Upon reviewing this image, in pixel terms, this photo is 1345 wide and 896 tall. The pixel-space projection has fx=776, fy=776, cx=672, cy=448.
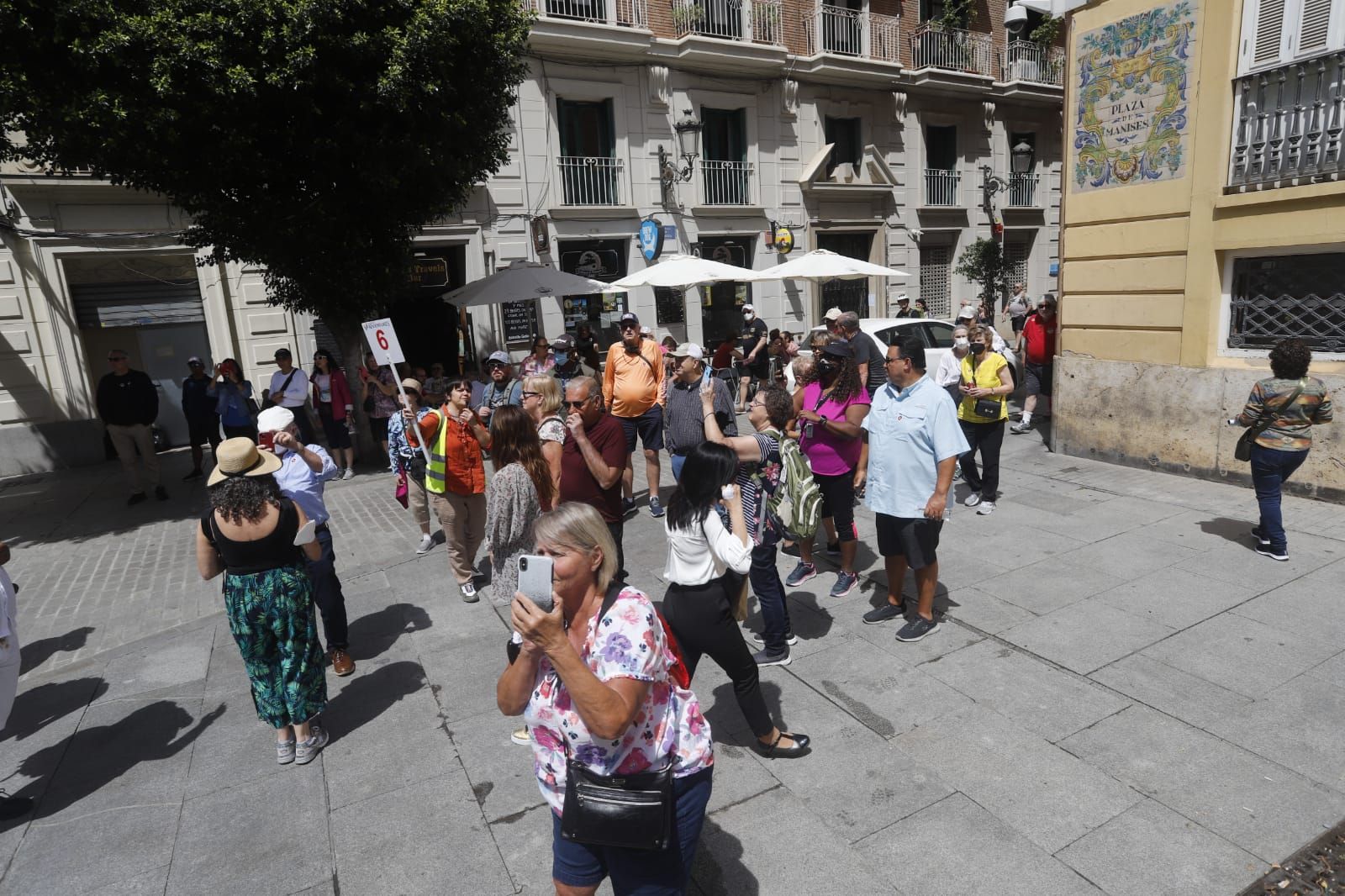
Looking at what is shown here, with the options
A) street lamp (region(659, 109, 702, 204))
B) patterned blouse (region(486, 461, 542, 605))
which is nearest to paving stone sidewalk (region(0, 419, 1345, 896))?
patterned blouse (region(486, 461, 542, 605))

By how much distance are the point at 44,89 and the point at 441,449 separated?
601 centimetres

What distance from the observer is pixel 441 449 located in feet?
18.7

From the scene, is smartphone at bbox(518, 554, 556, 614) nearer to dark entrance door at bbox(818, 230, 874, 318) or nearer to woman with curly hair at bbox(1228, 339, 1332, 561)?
woman with curly hair at bbox(1228, 339, 1332, 561)

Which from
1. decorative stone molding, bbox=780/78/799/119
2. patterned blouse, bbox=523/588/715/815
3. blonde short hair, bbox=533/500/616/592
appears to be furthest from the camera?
decorative stone molding, bbox=780/78/799/119

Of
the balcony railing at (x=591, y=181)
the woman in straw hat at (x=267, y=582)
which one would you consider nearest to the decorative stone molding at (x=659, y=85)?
the balcony railing at (x=591, y=181)

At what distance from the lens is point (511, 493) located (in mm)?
4387

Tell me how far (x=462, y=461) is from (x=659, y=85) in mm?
12903

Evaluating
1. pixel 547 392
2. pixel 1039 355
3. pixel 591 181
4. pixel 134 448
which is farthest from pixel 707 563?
pixel 591 181

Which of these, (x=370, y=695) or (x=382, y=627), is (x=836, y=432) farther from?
(x=382, y=627)

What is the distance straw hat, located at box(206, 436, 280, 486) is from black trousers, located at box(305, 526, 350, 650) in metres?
0.96

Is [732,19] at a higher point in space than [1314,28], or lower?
higher

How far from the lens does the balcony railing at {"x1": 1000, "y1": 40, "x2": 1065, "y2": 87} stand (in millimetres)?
20922

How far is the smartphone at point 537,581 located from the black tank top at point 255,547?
7.49 ft

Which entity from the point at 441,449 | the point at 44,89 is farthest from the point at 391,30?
the point at 441,449
